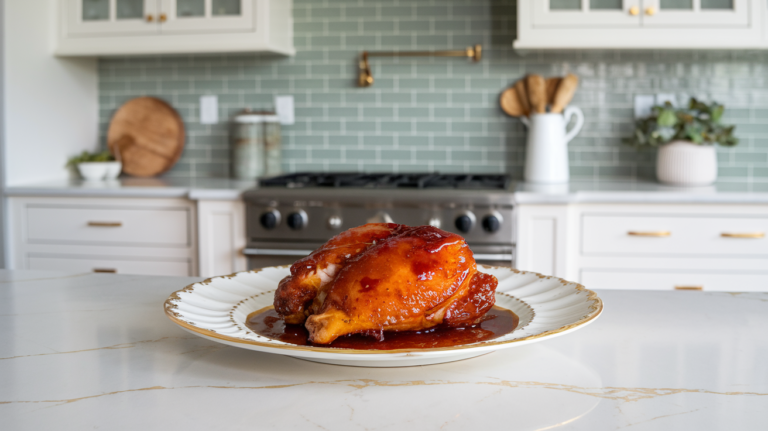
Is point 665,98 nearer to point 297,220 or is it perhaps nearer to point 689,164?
point 689,164

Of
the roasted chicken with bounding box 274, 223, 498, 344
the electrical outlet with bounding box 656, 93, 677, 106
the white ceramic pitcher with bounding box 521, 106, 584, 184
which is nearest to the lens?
the roasted chicken with bounding box 274, 223, 498, 344

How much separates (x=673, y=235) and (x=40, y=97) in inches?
102

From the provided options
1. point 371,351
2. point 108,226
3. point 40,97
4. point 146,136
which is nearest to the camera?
point 371,351

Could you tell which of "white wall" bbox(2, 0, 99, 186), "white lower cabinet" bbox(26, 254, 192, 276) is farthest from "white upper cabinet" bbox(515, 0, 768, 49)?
"white wall" bbox(2, 0, 99, 186)

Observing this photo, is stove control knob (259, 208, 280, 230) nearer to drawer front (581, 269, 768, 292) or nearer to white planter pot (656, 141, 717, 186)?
drawer front (581, 269, 768, 292)

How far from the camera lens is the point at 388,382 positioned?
682 millimetres

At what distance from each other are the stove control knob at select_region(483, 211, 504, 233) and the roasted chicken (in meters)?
1.62

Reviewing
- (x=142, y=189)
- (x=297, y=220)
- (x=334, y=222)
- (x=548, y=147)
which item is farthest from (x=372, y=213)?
(x=142, y=189)

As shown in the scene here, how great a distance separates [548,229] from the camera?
244cm

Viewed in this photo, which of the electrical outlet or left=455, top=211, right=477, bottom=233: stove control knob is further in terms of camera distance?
the electrical outlet

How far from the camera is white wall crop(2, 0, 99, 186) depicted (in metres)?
2.77

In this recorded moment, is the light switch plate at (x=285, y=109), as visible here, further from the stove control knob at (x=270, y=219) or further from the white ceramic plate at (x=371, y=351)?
the white ceramic plate at (x=371, y=351)

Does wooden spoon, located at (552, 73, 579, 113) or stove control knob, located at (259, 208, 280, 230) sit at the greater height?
wooden spoon, located at (552, 73, 579, 113)

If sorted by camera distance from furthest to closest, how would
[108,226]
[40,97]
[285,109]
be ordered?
[285,109] < [40,97] < [108,226]
